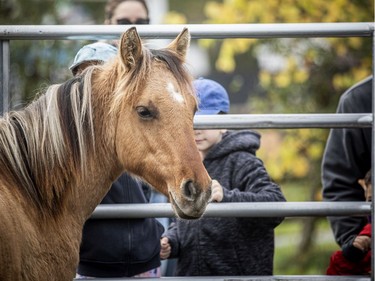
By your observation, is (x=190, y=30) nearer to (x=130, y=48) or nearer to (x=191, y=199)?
(x=130, y=48)

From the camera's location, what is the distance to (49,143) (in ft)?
11.7

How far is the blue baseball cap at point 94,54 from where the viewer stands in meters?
3.99

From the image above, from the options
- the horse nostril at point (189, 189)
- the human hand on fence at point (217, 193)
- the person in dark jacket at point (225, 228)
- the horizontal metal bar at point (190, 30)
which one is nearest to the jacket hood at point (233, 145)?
the person in dark jacket at point (225, 228)

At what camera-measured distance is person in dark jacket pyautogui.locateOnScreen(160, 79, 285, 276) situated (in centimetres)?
436

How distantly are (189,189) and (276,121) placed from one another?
3.17 feet

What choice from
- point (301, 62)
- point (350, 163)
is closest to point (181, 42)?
point (350, 163)

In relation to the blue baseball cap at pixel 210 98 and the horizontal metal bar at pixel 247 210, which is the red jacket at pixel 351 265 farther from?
the blue baseball cap at pixel 210 98

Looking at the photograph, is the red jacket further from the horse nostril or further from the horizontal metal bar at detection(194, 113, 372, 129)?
the horse nostril

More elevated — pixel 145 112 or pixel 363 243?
pixel 145 112

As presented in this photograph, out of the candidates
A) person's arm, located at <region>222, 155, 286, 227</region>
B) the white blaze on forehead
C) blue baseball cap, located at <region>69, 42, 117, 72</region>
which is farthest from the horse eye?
person's arm, located at <region>222, 155, 286, 227</region>

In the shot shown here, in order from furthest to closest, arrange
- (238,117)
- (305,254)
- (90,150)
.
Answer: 1. (305,254)
2. (238,117)
3. (90,150)

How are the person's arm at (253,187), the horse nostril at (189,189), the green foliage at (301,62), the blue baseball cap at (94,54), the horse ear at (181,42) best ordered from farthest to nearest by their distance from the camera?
1. the green foliage at (301,62)
2. the person's arm at (253,187)
3. the blue baseball cap at (94,54)
4. the horse ear at (181,42)
5. the horse nostril at (189,189)

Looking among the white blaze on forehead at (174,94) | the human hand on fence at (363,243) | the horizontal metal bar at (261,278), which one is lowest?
the horizontal metal bar at (261,278)

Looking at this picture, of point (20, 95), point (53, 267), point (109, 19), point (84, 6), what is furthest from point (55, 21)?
point (53, 267)
